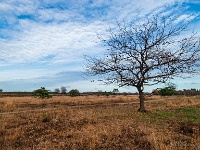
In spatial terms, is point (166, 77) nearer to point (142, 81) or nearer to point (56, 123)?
point (142, 81)

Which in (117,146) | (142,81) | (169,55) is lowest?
(117,146)

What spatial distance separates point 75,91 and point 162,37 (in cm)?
6161

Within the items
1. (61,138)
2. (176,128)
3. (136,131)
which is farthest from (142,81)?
(61,138)

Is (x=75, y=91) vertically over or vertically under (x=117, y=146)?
over

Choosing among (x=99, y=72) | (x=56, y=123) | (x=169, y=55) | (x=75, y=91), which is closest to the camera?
(x=56, y=123)

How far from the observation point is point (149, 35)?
16.9 meters

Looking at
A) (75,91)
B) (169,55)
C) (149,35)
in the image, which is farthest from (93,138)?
(75,91)

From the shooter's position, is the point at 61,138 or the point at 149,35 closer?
the point at 61,138

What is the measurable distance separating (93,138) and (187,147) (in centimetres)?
312

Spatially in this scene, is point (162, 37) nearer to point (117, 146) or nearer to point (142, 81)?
point (142, 81)

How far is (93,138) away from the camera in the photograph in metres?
8.09

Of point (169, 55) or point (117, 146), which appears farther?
point (169, 55)

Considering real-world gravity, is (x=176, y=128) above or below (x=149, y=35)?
below

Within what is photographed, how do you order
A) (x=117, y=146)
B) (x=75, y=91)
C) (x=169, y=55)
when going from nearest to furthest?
(x=117, y=146), (x=169, y=55), (x=75, y=91)
